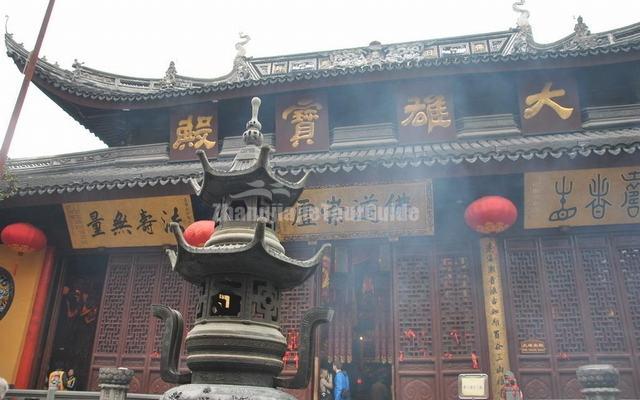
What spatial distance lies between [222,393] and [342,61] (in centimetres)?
954

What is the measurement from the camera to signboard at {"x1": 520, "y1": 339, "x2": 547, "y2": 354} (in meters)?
7.02

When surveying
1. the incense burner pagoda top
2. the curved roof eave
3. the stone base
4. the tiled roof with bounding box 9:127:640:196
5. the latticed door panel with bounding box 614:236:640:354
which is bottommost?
the stone base

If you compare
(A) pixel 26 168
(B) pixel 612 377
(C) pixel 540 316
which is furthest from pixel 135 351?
(B) pixel 612 377

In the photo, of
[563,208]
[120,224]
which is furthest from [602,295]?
[120,224]

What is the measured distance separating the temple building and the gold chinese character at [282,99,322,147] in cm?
3

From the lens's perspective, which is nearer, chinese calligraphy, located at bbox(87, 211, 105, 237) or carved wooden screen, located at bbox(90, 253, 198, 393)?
carved wooden screen, located at bbox(90, 253, 198, 393)

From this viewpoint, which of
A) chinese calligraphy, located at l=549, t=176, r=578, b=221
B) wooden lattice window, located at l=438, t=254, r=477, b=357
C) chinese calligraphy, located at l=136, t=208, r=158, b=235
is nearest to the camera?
chinese calligraphy, located at l=549, t=176, r=578, b=221

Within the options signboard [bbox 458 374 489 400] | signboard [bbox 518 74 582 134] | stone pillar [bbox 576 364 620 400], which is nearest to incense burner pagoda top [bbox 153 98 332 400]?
stone pillar [bbox 576 364 620 400]

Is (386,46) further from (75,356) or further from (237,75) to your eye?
(75,356)

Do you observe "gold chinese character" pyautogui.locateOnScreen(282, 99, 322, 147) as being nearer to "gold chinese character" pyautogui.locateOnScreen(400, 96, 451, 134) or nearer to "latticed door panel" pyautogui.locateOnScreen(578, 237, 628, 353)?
"gold chinese character" pyautogui.locateOnScreen(400, 96, 451, 134)

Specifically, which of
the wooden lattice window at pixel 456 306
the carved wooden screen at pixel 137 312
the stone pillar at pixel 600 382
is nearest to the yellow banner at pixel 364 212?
the wooden lattice window at pixel 456 306

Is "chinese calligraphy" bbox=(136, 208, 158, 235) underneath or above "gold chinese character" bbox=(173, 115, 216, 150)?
underneath

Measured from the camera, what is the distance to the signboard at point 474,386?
610cm

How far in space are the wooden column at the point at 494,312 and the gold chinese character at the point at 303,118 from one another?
4058 mm
